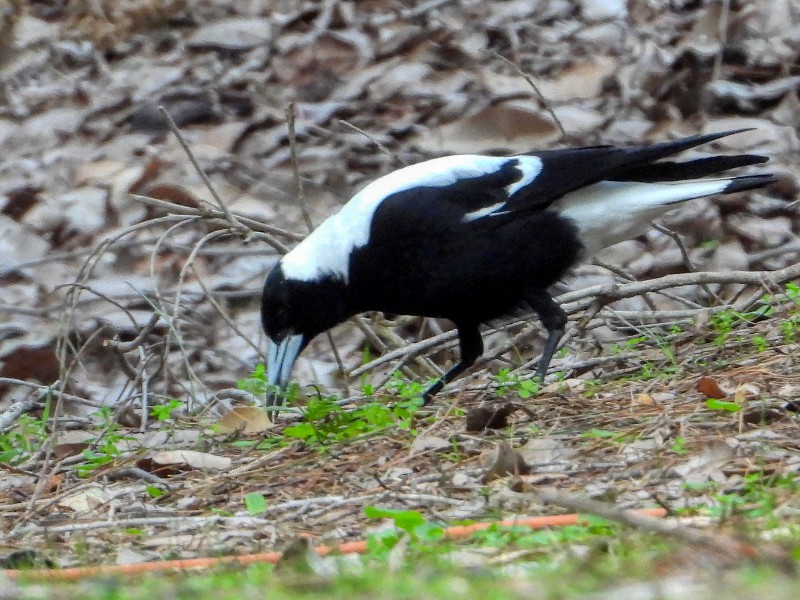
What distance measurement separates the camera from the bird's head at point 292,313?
4.83 meters

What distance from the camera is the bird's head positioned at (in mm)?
4828

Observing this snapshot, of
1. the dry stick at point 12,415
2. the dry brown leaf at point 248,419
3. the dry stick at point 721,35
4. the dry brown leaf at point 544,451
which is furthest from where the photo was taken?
the dry stick at point 721,35

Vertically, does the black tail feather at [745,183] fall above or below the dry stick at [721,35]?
above

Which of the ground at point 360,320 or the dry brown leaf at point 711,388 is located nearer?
the ground at point 360,320

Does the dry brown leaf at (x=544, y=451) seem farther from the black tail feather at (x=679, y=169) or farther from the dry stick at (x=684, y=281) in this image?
the black tail feather at (x=679, y=169)

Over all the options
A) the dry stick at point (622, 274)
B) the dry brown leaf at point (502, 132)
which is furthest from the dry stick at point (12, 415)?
the dry brown leaf at point (502, 132)

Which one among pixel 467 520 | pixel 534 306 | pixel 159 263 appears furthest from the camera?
pixel 159 263

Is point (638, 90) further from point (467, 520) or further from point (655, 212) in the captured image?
point (467, 520)

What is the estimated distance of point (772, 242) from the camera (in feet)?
20.6

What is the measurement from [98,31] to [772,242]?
5662 mm

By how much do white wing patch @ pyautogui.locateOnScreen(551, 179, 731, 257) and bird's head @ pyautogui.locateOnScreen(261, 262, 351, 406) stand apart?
875 millimetres

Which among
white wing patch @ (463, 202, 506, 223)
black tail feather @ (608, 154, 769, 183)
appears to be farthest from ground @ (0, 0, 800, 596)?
white wing patch @ (463, 202, 506, 223)

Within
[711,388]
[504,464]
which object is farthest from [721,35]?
[504,464]

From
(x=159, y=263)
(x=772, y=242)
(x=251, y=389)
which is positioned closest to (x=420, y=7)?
(x=159, y=263)
